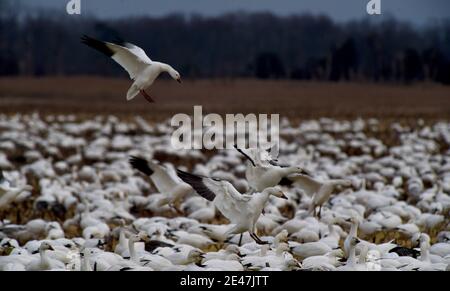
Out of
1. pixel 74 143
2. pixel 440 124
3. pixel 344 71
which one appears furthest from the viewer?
pixel 344 71

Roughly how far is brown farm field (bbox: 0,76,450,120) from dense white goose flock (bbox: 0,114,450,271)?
444 cm

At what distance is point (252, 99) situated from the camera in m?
23.2

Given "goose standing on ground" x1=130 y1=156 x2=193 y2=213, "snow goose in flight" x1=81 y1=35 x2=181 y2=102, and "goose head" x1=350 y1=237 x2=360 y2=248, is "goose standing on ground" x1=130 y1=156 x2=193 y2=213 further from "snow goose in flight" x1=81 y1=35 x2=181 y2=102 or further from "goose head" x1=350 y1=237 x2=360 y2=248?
"goose head" x1=350 y1=237 x2=360 y2=248

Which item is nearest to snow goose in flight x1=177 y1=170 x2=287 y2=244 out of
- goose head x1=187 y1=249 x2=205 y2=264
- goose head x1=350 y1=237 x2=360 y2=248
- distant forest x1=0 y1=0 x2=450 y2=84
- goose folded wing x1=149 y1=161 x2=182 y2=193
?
goose head x1=187 y1=249 x2=205 y2=264

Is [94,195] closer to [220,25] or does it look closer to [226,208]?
[226,208]

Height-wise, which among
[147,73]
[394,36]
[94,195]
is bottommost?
[94,195]

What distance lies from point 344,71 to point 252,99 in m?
4.88

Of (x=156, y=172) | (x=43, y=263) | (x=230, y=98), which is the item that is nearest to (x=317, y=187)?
(x=156, y=172)

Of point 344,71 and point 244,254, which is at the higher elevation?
point 344,71

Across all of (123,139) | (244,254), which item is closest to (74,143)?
(123,139)

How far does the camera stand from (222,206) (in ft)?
16.4

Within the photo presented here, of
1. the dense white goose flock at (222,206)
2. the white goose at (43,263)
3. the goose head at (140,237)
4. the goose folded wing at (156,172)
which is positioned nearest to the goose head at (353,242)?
the dense white goose flock at (222,206)

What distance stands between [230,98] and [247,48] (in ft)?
4.89
